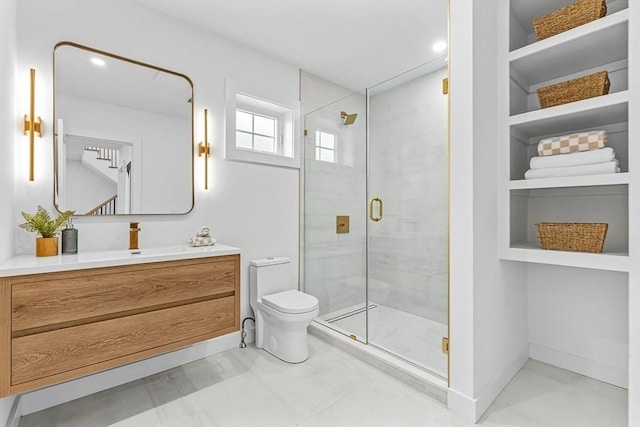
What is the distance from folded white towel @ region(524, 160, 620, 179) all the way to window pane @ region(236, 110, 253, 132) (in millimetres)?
2116

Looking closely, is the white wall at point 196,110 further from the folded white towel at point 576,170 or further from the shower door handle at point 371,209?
the folded white towel at point 576,170

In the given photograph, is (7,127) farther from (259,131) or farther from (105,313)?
(259,131)

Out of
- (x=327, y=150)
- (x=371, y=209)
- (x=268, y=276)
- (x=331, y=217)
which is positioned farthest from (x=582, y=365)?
(x=327, y=150)

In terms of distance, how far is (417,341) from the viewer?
7.48ft

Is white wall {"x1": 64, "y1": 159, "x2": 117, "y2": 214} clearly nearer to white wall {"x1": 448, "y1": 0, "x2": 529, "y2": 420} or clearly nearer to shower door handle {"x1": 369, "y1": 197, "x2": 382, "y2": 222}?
shower door handle {"x1": 369, "y1": 197, "x2": 382, "y2": 222}

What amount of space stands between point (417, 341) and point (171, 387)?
67.3 inches

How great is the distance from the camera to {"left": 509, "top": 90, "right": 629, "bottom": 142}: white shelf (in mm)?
1499

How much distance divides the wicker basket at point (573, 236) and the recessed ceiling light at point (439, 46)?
1684 millimetres

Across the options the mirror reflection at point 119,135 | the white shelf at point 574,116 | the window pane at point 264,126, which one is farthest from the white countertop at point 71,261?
the white shelf at point 574,116

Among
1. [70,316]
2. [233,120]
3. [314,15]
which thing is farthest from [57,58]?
[314,15]

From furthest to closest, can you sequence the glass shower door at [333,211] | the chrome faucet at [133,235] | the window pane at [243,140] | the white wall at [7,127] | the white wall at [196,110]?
the glass shower door at [333,211] < the window pane at [243,140] < the chrome faucet at [133,235] < the white wall at [196,110] < the white wall at [7,127]

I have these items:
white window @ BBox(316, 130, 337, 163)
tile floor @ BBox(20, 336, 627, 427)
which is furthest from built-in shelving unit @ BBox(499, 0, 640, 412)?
white window @ BBox(316, 130, 337, 163)

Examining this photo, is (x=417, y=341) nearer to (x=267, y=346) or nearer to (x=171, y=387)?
(x=267, y=346)

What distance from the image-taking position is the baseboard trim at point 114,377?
5.64 feet
